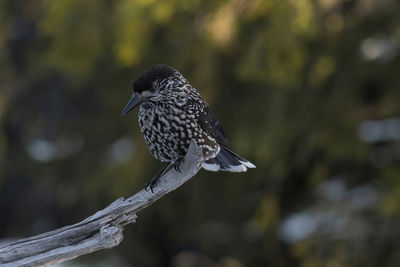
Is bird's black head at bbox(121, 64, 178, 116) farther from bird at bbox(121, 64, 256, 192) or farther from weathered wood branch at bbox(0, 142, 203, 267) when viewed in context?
weathered wood branch at bbox(0, 142, 203, 267)

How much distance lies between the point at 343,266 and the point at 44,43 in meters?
5.12

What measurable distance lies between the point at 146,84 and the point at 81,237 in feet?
3.24

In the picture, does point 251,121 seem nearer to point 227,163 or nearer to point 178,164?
point 227,163

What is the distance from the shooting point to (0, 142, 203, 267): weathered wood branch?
369cm

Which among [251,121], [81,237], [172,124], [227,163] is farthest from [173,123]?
[251,121]

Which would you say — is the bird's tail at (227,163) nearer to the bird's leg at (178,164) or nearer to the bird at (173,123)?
the bird at (173,123)

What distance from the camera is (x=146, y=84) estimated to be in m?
4.21

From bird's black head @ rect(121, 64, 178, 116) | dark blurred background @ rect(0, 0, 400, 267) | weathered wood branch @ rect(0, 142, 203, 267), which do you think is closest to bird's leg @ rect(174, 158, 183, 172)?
weathered wood branch @ rect(0, 142, 203, 267)

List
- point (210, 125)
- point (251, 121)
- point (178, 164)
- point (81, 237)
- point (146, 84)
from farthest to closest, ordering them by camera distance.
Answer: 1. point (251, 121)
2. point (210, 125)
3. point (146, 84)
4. point (178, 164)
5. point (81, 237)

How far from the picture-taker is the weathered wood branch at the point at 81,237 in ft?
12.1

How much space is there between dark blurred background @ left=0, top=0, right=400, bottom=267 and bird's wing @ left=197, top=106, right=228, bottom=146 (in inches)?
42.2

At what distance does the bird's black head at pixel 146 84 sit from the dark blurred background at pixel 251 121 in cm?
110

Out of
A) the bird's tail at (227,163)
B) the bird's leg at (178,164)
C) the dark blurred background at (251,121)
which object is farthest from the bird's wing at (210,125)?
the dark blurred background at (251,121)

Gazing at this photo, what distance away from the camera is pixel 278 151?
668cm
